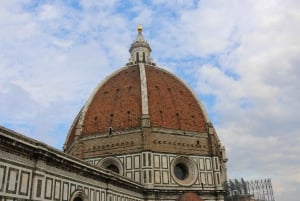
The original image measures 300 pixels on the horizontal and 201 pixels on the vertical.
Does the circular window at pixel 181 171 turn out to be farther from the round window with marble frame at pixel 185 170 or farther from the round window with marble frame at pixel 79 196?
the round window with marble frame at pixel 79 196

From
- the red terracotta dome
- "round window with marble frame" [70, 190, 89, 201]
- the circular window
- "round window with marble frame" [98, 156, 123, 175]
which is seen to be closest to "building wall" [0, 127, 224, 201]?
"round window with marble frame" [70, 190, 89, 201]

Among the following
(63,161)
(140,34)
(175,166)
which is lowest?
(63,161)

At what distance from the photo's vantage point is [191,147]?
3231 cm

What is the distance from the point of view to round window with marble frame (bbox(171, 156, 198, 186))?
31.0 meters

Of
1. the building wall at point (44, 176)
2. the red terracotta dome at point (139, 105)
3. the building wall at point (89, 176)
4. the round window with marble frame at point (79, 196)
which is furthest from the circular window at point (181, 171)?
the round window with marble frame at point (79, 196)

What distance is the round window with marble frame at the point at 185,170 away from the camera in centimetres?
3097

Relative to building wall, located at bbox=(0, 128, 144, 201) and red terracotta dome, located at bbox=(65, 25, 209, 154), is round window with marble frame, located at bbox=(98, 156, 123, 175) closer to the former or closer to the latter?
red terracotta dome, located at bbox=(65, 25, 209, 154)

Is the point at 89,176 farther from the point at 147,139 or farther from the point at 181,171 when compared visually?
the point at 181,171

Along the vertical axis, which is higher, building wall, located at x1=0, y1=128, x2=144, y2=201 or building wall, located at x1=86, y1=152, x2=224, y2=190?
building wall, located at x1=86, y1=152, x2=224, y2=190

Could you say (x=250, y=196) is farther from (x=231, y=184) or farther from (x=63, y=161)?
(x=63, y=161)

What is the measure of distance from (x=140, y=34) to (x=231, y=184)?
22526mm

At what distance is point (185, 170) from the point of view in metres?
31.9

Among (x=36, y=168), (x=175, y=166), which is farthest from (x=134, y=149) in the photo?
(x=36, y=168)

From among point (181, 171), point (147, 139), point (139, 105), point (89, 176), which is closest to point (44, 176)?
point (89, 176)
